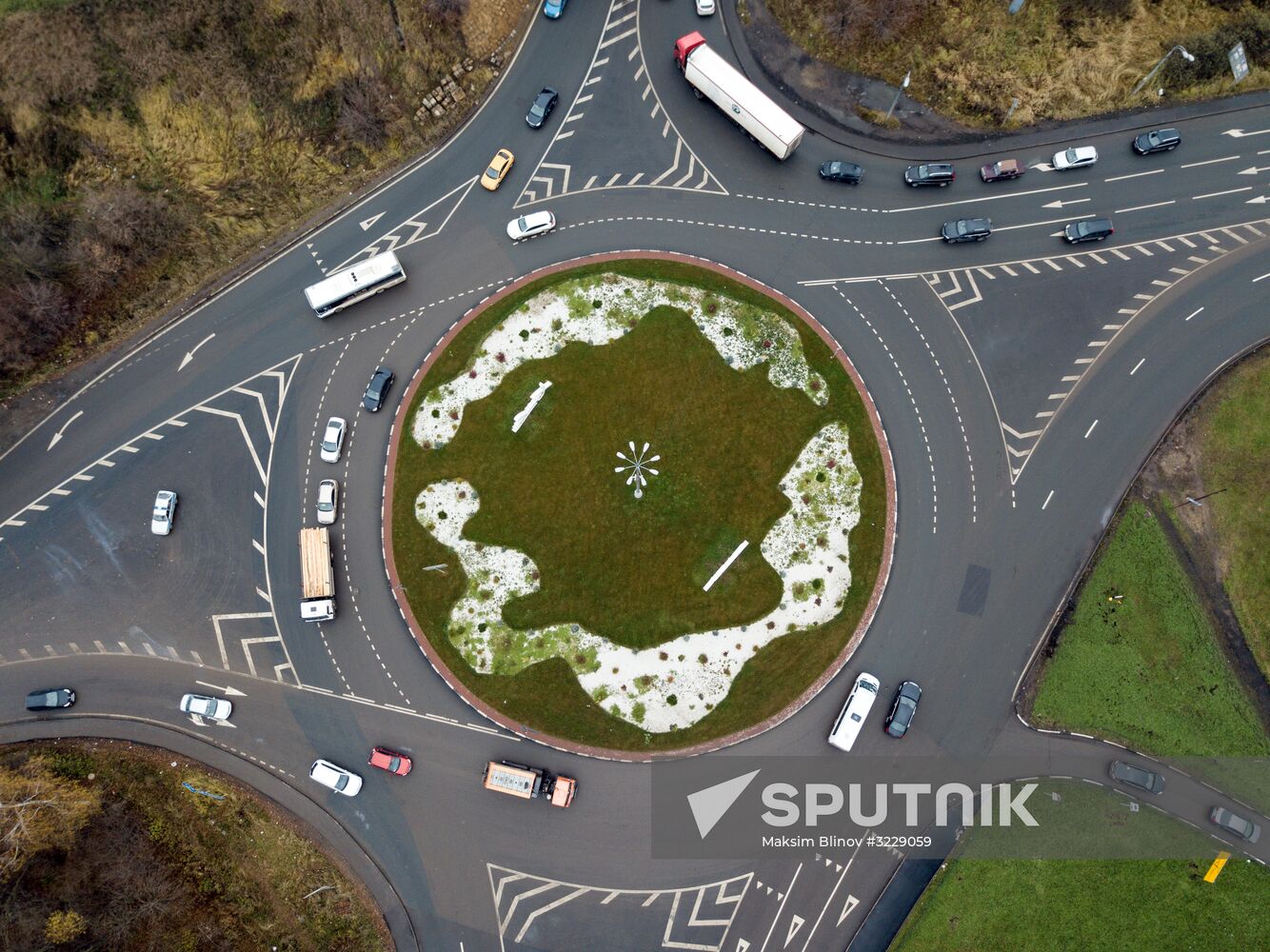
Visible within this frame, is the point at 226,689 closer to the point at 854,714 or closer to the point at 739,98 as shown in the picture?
the point at 854,714

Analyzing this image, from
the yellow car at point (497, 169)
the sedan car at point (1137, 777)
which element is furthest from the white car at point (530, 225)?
the sedan car at point (1137, 777)

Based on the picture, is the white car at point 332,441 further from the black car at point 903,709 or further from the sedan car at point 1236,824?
the sedan car at point 1236,824

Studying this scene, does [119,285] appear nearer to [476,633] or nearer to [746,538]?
[476,633]

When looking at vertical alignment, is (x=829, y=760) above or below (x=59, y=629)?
below

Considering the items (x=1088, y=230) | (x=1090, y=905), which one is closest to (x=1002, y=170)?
(x=1088, y=230)

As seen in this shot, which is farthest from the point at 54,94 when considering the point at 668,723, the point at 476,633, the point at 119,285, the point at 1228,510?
the point at 1228,510

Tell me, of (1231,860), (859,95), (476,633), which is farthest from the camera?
(859,95)

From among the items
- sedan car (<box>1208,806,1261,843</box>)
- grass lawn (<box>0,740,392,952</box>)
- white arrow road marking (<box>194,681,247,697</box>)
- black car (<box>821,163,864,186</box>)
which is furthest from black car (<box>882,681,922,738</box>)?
white arrow road marking (<box>194,681,247,697</box>)
